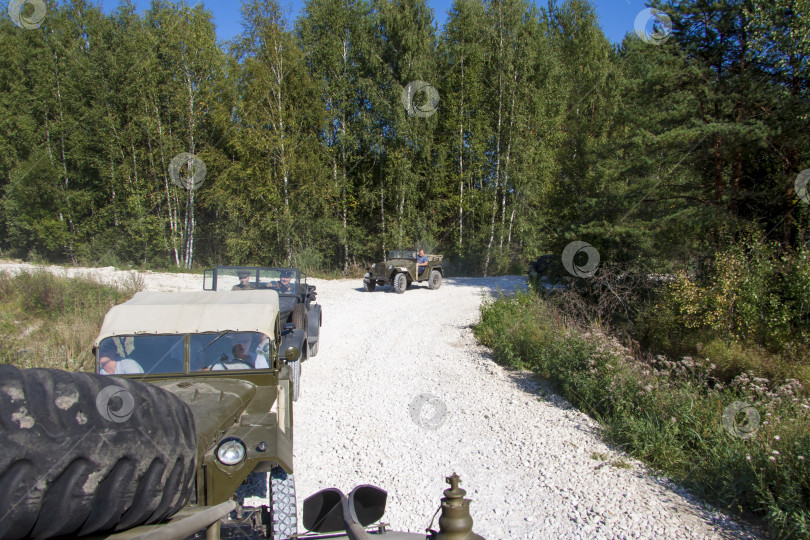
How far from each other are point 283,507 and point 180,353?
69.2 inches

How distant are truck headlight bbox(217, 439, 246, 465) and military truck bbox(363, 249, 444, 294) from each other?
553 inches

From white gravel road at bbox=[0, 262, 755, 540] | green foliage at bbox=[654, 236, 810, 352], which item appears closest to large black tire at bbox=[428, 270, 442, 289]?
white gravel road at bbox=[0, 262, 755, 540]

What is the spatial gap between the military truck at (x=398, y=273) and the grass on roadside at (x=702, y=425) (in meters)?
8.43

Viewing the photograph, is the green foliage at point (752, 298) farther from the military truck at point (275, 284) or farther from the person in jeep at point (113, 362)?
the person in jeep at point (113, 362)

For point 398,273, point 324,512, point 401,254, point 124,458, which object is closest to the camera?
point 124,458

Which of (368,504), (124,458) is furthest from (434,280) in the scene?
(124,458)

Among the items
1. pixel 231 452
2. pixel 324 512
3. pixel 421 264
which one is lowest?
pixel 231 452

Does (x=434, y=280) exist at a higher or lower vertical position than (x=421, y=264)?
lower

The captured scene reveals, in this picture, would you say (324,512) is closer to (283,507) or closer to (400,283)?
(283,507)

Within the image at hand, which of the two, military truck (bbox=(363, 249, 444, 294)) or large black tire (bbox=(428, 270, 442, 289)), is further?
large black tire (bbox=(428, 270, 442, 289))

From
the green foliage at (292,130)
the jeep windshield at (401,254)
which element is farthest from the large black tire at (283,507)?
the green foliage at (292,130)

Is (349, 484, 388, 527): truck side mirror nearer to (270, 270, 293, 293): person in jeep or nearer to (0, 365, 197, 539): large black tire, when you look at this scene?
(0, 365, 197, 539): large black tire

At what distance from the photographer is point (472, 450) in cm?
579

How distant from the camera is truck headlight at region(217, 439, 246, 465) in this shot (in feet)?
9.75
